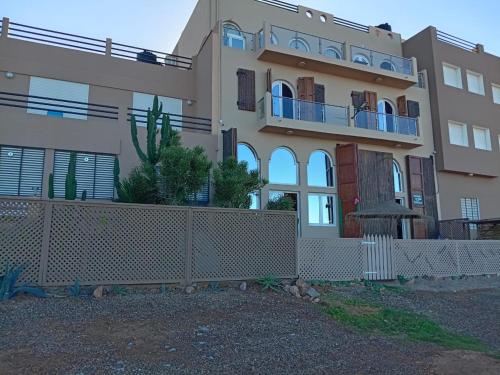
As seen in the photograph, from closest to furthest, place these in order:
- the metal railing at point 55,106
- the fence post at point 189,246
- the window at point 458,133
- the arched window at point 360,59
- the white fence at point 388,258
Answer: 1. the fence post at point 189,246
2. the white fence at point 388,258
3. the metal railing at point 55,106
4. the arched window at point 360,59
5. the window at point 458,133

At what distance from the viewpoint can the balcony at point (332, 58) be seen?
55.8ft

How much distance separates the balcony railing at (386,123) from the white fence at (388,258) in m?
6.33

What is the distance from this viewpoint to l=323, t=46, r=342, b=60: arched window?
63.8ft

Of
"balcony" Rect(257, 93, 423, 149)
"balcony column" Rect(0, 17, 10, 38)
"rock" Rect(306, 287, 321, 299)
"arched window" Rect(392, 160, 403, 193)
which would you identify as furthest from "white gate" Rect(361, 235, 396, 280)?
"balcony column" Rect(0, 17, 10, 38)

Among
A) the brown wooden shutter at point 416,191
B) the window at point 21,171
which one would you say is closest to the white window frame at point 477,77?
the brown wooden shutter at point 416,191

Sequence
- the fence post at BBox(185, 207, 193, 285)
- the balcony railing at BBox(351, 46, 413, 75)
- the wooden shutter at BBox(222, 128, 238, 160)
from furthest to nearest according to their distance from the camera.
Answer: the balcony railing at BBox(351, 46, 413, 75)
the wooden shutter at BBox(222, 128, 238, 160)
the fence post at BBox(185, 207, 193, 285)

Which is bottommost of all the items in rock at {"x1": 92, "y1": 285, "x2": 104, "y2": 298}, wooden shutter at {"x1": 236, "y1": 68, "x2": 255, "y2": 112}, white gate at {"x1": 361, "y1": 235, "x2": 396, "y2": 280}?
A: rock at {"x1": 92, "y1": 285, "x2": 104, "y2": 298}

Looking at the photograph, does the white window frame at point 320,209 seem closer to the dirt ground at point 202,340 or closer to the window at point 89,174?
the window at point 89,174

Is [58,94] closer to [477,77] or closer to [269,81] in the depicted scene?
[269,81]

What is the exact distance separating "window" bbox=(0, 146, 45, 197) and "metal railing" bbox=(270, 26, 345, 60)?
995 cm

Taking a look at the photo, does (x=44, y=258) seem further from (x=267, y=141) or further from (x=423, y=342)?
(x=267, y=141)

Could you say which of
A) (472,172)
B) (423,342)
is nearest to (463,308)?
(423,342)

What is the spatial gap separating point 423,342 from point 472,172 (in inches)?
662

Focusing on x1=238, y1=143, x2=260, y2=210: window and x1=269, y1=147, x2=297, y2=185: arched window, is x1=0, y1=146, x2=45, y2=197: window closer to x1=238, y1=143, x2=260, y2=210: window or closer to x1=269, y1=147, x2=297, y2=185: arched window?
x1=238, y1=143, x2=260, y2=210: window
